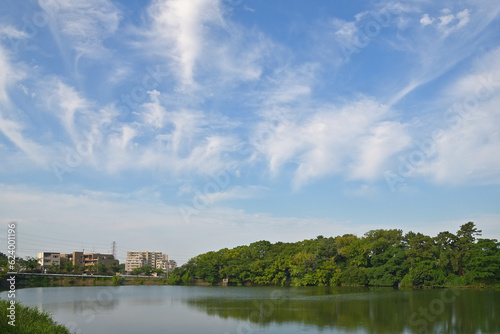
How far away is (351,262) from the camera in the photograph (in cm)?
4881

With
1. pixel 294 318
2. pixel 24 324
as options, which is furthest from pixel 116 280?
pixel 24 324

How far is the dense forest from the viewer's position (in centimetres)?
3928

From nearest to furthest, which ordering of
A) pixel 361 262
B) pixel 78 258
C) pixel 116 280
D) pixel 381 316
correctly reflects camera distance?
1. pixel 381 316
2. pixel 361 262
3. pixel 116 280
4. pixel 78 258

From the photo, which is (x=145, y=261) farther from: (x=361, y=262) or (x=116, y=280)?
(x=361, y=262)

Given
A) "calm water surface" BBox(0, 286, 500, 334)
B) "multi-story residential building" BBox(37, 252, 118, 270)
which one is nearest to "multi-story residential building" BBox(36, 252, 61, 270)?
"multi-story residential building" BBox(37, 252, 118, 270)

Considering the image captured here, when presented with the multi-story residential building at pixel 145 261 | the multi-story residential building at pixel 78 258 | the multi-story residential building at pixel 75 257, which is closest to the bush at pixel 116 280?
the multi-story residential building at pixel 78 258

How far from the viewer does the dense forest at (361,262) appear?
39.3m

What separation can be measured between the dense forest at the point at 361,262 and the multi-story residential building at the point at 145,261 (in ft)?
250

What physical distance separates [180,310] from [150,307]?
2.89 m

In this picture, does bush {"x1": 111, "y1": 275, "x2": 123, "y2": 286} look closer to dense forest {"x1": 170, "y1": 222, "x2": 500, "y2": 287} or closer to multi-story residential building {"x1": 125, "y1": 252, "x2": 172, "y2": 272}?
dense forest {"x1": 170, "y1": 222, "x2": 500, "y2": 287}

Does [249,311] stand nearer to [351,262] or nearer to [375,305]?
[375,305]

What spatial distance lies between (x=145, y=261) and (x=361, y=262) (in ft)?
349

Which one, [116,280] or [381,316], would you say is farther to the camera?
[116,280]

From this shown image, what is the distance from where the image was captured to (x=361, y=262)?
47344mm
